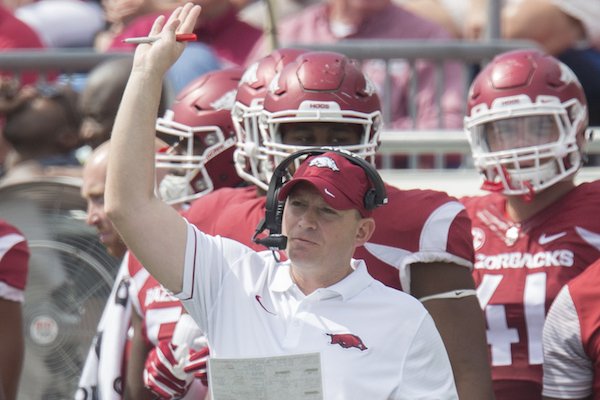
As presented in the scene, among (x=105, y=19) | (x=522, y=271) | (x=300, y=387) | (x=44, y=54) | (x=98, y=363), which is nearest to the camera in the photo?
(x=300, y=387)

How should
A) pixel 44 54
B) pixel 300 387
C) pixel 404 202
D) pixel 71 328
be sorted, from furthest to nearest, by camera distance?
pixel 44 54 < pixel 71 328 < pixel 404 202 < pixel 300 387

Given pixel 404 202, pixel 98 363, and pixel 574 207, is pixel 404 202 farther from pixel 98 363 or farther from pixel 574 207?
pixel 98 363

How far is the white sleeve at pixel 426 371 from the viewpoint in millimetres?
3719

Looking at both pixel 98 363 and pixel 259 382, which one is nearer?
pixel 259 382

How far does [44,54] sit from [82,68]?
211 millimetres

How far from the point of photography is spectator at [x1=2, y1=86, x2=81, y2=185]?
7.59m

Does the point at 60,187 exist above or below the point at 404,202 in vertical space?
above

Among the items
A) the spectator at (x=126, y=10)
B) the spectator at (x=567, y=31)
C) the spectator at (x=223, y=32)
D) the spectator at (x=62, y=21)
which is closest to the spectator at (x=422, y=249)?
the spectator at (x=567, y=31)

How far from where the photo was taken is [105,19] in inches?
399

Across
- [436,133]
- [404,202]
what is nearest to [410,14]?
[436,133]

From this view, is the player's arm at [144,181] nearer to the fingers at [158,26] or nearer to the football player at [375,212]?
the fingers at [158,26]

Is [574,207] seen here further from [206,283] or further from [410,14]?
[410,14]

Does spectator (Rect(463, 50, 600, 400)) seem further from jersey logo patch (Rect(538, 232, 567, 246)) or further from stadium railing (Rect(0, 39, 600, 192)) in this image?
stadium railing (Rect(0, 39, 600, 192))

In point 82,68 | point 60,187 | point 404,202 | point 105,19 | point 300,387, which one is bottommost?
point 300,387
